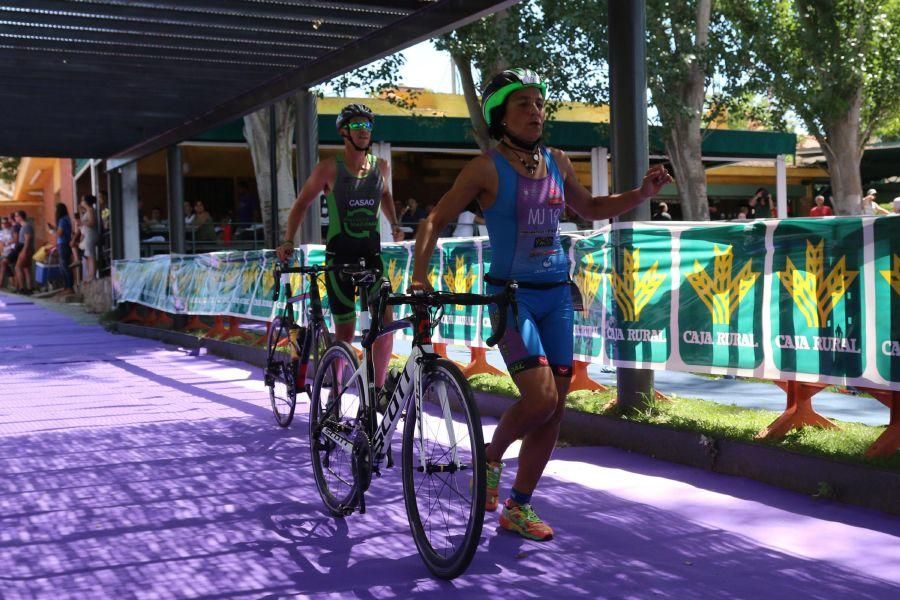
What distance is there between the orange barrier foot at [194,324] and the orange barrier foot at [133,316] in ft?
10.5

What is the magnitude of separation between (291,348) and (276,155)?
40.4 ft

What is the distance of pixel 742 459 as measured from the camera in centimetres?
621

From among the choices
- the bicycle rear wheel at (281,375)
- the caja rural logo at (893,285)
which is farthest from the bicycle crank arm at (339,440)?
the caja rural logo at (893,285)

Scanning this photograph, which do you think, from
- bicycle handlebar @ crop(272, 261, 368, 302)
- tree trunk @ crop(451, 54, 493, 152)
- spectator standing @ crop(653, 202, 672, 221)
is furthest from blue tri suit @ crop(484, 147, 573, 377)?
spectator standing @ crop(653, 202, 672, 221)

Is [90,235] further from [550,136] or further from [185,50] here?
[185,50]

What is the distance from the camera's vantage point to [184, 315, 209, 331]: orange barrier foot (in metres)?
17.5

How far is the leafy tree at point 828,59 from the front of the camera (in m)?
24.7

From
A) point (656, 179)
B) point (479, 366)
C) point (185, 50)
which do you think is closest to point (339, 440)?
point (656, 179)

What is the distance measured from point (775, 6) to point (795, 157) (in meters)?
8.55

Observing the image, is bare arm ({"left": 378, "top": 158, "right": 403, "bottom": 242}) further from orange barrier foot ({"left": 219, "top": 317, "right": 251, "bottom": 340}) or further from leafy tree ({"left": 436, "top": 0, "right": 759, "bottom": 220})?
leafy tree ({"left": 436, "top": 0, "right": 759, "bottom": 220})

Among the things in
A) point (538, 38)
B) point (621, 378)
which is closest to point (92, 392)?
point (621, 378)

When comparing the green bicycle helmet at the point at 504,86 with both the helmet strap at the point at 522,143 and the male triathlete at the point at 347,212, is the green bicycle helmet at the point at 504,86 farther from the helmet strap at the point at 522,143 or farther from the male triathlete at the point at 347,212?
the male triathlete at the point at 347,212

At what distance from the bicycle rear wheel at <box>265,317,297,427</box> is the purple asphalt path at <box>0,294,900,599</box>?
187mm

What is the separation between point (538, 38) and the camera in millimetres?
20266
